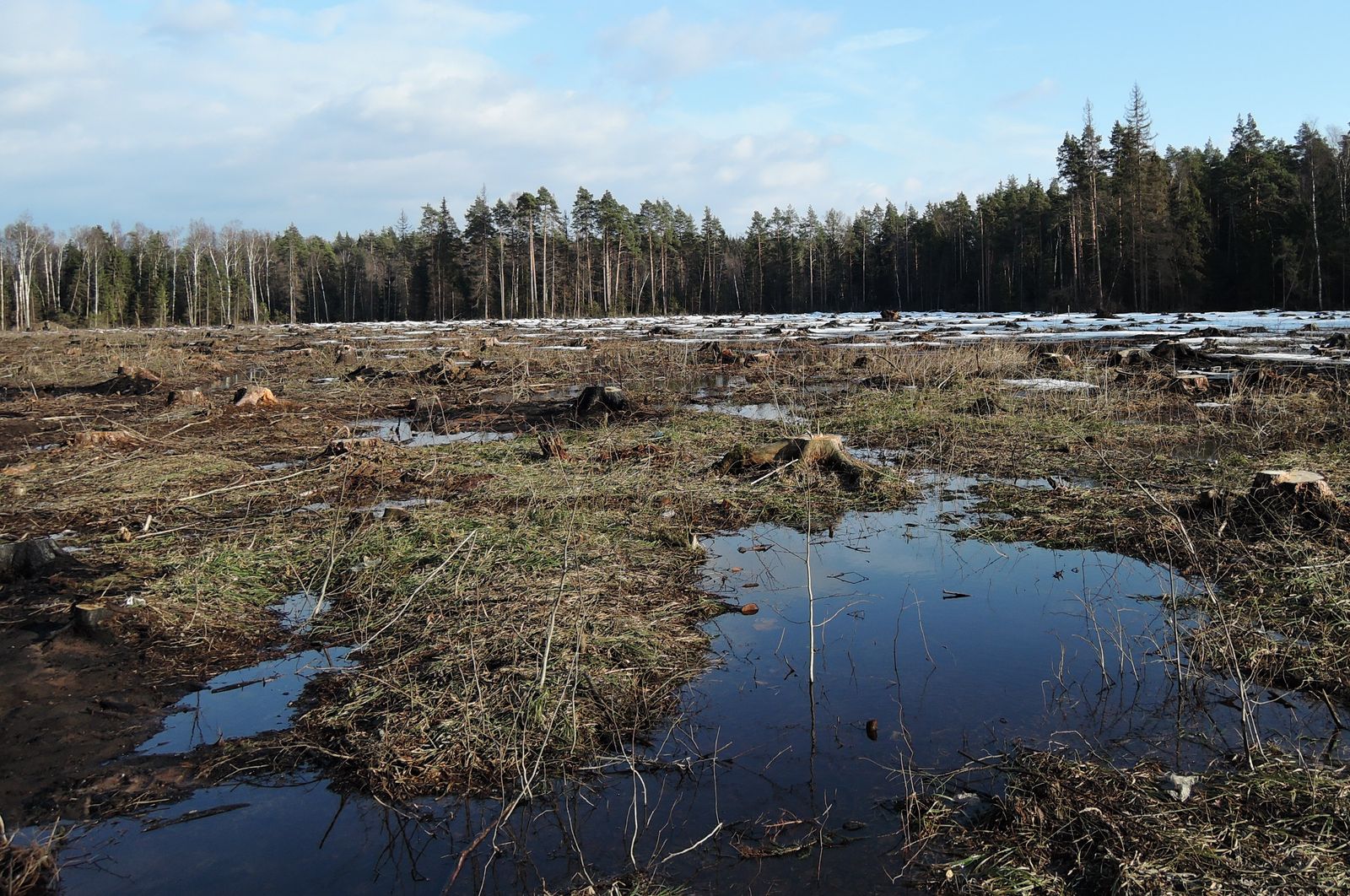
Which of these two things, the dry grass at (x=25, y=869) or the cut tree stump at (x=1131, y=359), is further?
the cut tree stump at (x=1131, y=359)

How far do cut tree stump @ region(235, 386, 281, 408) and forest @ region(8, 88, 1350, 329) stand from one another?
161 ft

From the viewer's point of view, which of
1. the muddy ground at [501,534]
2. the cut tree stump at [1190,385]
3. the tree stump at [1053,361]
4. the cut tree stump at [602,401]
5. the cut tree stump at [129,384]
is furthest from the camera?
the tree stump at [1053,361]

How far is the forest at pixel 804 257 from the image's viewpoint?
4775 cm

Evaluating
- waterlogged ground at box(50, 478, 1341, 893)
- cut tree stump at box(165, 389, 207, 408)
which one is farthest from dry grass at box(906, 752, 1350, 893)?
cut tree stump at box(165, 389, 207, 408)

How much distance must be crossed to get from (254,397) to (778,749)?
1352cm

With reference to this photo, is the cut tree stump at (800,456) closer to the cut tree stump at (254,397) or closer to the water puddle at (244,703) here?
the water puddle at (244,703)

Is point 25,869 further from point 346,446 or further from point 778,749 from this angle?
point 346,446

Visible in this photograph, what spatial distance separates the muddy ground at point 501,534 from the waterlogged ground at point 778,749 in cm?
23

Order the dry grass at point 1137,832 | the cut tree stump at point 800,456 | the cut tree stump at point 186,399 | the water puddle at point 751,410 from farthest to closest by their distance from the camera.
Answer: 1. the cut tree stump at point 186,399
2. the water puddle at point 751,410
3. the cut tree stump at point 800,456
4. the dry grass at point 1137,832

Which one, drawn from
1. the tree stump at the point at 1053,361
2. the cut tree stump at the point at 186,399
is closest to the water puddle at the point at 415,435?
the cut tree stump at the point at 186,399

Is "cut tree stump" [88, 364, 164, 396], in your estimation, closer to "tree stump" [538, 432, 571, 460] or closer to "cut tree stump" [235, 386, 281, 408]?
"cut tree stump" [235, 386, 281, 408]

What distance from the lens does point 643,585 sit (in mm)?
5672

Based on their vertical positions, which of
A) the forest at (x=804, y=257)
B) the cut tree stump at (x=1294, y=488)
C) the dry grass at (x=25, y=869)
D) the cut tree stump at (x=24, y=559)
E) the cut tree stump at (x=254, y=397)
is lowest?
the dry grass at (x=25, y=869)

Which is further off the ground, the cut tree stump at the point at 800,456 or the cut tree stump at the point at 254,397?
the cut tree stump at the point at 254,397
